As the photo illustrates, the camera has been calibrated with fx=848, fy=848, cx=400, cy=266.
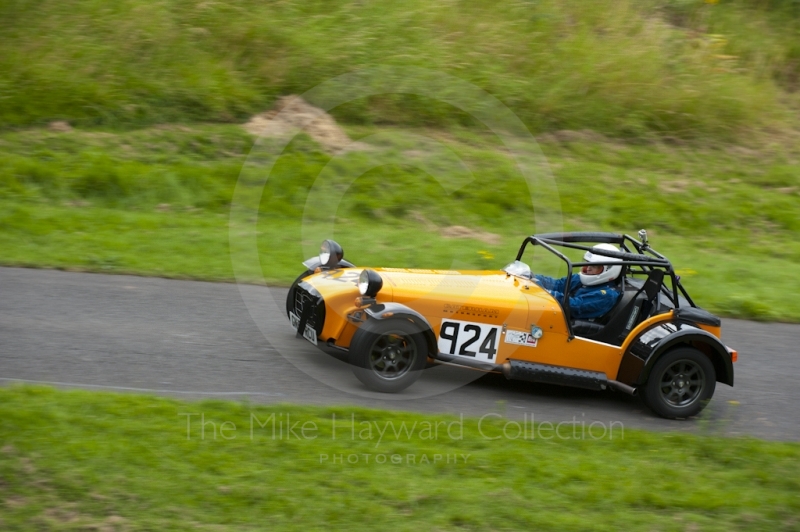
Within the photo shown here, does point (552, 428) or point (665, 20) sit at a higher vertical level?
point (665, 20)

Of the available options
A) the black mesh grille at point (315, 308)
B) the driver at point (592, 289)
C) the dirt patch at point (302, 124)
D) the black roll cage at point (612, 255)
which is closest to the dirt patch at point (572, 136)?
the dirt patch at point (302, 124)

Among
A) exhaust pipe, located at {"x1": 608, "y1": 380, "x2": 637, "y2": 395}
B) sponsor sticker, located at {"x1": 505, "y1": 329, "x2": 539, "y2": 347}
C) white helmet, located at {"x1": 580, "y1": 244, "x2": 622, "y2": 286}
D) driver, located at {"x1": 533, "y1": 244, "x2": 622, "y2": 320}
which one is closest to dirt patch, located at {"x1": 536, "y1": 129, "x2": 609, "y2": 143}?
A: driver, located at {"x1": 533, "y1": 244, "x2": 622, "y2": 320}

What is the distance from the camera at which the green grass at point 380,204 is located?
36.1ft

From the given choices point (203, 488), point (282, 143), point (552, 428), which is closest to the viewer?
point (203, 488)

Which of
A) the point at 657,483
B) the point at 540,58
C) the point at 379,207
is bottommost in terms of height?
the point at 657,483

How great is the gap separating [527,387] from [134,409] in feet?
11.4

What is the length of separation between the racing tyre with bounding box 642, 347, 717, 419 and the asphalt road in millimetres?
115

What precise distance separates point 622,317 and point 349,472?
3.09 meters

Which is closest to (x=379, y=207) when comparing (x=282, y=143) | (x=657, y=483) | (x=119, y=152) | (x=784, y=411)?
(x=282, y=143)

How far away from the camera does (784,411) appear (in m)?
7.79

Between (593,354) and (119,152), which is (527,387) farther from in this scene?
(119,152)

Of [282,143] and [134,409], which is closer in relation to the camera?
[134,409]

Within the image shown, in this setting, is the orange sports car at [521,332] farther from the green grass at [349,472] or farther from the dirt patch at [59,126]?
the dirt patch at [59,126]

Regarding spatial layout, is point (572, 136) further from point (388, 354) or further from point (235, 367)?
point (235, 367)
